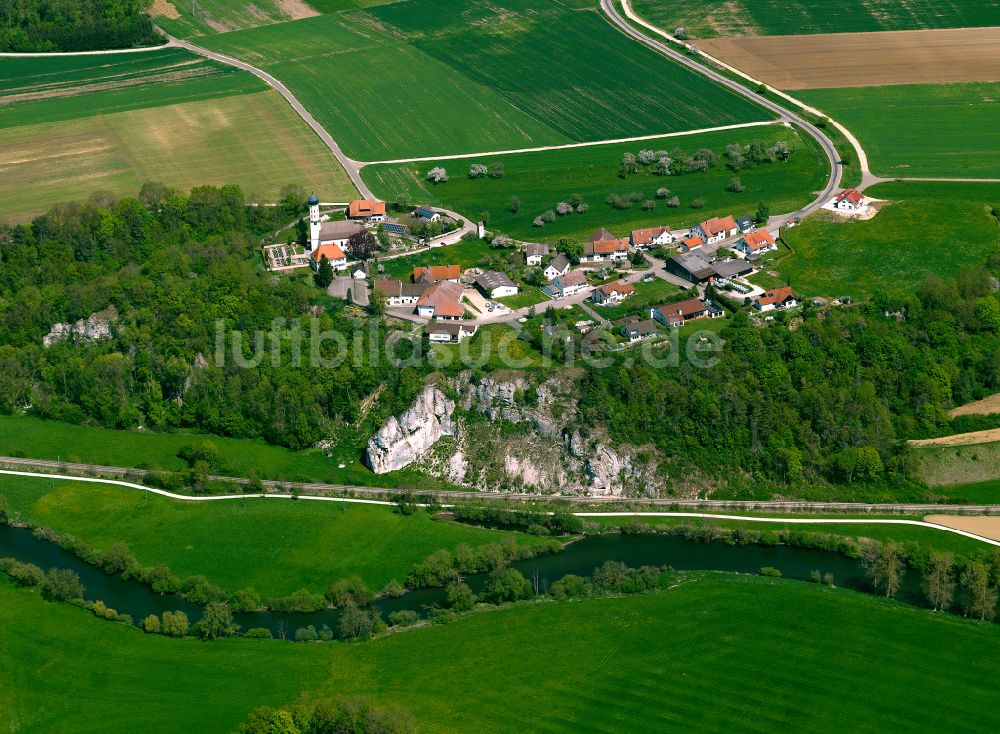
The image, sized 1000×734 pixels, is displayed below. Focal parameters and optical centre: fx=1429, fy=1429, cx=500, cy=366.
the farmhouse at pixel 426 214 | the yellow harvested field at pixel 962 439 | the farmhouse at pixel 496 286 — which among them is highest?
the farmhouse at pixel 426 214

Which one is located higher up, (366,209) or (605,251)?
(366,209)

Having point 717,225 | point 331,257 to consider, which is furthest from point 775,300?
point 331,257

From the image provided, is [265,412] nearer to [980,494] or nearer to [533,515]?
[533,515]

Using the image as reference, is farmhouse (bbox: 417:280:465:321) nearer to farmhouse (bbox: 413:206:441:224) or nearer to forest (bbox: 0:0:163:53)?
farmhouse (bbox: 413:206:441:224)

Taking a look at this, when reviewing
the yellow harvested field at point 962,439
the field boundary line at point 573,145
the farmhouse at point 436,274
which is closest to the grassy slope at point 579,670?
the yellow harvested field at point 962,439

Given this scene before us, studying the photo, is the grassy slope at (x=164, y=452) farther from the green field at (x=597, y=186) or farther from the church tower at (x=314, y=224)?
the green field at (x=597, y=186)

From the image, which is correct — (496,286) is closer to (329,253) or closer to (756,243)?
(329,253)

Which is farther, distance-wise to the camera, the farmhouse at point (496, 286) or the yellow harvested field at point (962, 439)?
the farmhouse at point (496, 286)
